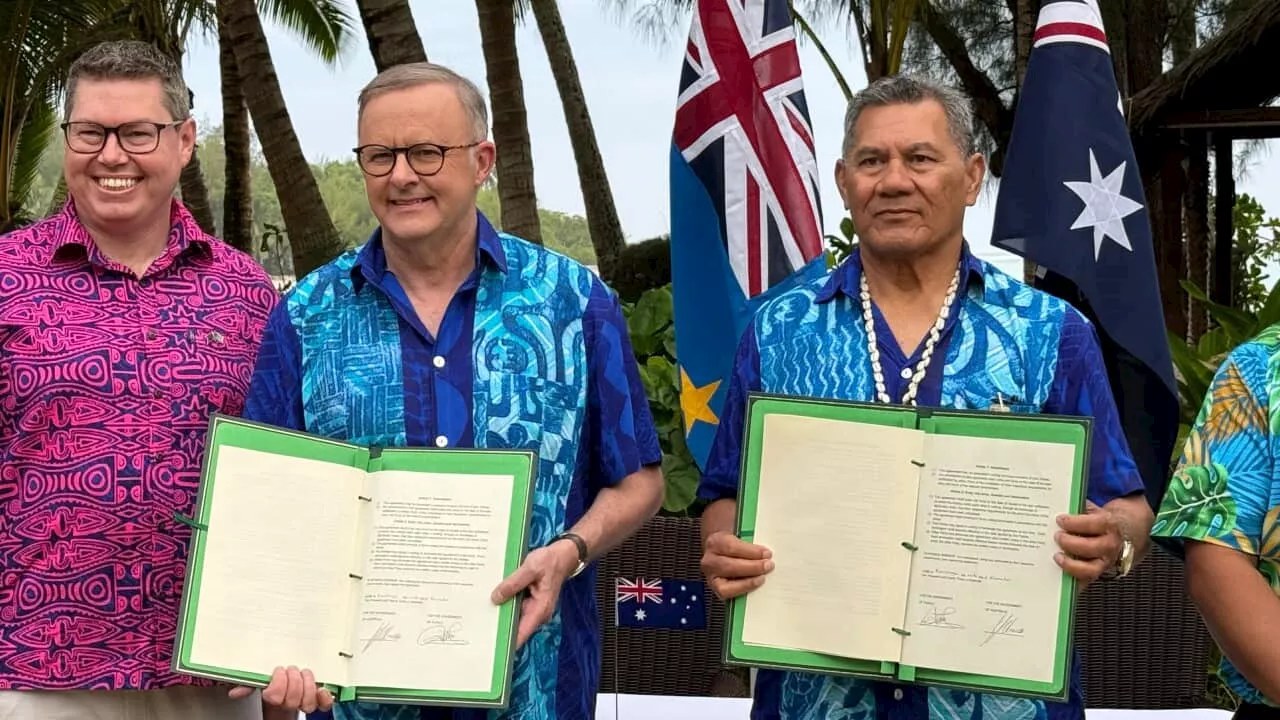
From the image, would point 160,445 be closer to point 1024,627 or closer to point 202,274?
point 202,274

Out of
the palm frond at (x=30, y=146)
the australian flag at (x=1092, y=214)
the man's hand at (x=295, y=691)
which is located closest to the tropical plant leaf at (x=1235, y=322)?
the australian flag at (x=1092, y=214)

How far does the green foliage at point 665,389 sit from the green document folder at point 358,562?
2913 millimetres

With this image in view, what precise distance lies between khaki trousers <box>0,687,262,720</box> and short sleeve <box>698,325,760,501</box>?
120cm

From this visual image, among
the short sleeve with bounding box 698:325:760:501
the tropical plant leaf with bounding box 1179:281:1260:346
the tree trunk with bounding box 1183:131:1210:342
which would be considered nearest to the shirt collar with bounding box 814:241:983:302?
the short sleeve with bounding box 698:325:760:501

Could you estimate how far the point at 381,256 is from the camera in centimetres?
321

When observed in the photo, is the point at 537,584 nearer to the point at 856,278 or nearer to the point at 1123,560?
the point at 856,278

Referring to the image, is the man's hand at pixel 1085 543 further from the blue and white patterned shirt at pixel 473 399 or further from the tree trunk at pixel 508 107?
the tree trunk at pixel 508 107

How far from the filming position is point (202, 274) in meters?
3.46

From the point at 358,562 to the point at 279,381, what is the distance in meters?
0.47

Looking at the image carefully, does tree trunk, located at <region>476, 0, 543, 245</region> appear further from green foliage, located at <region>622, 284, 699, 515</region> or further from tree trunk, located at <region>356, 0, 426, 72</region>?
green foliage, located at <region>622, 284, 699, 515</region>

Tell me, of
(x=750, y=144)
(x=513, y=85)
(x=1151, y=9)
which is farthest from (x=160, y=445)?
(x=1151, y=9)

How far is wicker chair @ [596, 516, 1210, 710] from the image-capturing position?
20.0 feet

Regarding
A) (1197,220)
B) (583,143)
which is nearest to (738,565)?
(583,143)

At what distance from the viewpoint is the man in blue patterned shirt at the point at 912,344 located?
296 centimetres
